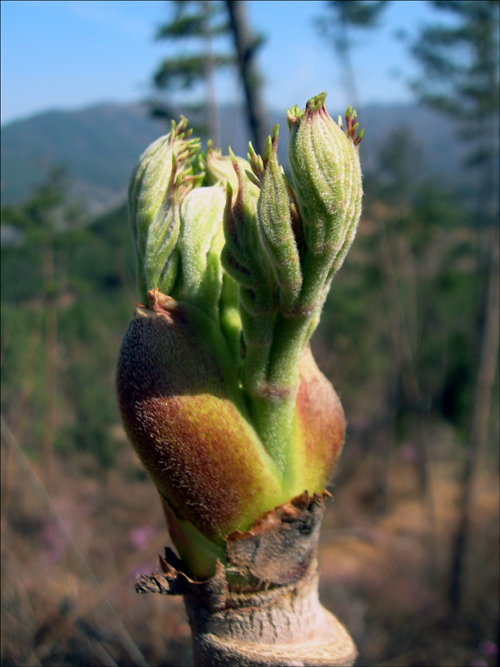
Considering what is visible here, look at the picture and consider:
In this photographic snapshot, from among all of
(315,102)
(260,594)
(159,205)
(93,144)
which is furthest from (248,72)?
(260,594)

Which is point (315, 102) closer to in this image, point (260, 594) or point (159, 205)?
point (159, 205)

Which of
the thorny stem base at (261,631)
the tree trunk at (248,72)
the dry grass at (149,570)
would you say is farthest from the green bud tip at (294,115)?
the tree trunk at (248,72)

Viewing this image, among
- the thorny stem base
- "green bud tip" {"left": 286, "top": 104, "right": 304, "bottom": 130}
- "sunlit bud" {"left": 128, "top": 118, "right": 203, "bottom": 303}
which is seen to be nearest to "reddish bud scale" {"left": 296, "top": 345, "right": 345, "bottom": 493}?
the thorny stem base

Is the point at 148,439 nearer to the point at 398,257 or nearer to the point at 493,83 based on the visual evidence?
the point at 493,83

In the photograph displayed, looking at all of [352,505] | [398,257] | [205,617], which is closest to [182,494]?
[205,617]

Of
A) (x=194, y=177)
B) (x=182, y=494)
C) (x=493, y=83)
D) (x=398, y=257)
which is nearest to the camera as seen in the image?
(x=182, y=494)

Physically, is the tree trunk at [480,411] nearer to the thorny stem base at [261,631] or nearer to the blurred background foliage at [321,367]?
the blurred background foliage at [321,367]
